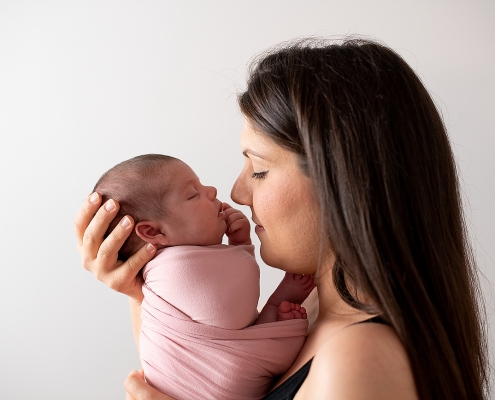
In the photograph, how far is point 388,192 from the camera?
1197 mm

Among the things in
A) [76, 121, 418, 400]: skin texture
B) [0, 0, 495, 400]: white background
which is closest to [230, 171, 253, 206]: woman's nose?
[76, 121, 418, 400]: skin texture

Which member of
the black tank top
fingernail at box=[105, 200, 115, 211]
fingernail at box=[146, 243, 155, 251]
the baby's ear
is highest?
fingernail at box=[105, 200, 115, 211]

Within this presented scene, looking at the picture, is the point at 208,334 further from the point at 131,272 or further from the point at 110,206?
the point at 110,206

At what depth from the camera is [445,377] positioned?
1212 millimetres

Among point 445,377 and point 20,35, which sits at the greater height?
point 20,35

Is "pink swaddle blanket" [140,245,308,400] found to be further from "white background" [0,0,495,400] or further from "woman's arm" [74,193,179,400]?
"white background" [0,0,495,400]

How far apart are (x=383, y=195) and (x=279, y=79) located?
1.22 ft

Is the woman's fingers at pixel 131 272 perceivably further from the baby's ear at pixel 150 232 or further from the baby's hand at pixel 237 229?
the baby's hand at pixel 237 229

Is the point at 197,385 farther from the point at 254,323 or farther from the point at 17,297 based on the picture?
the point at 17,297

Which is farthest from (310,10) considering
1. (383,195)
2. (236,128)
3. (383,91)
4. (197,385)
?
(197,385)

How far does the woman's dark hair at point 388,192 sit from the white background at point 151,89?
107 cm

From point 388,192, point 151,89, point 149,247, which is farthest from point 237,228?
point 151,89

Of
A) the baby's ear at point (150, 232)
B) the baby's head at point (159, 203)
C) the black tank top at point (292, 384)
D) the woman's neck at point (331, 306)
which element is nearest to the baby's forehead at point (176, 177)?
the baby's head at point (159, 203)

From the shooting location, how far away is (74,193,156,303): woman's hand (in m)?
1.43
